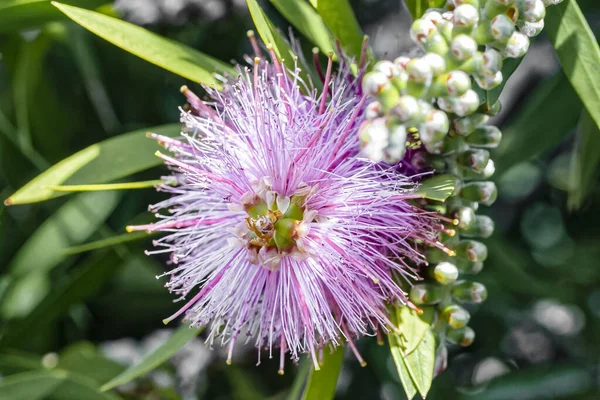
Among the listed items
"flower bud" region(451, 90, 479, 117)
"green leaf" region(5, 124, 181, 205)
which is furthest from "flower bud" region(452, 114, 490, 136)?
"green leaf" region(5, 124, 181, 205)

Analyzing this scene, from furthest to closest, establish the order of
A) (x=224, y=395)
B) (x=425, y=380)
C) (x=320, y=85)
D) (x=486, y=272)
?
(x=224, y=395), (x=486, y=272), (x=320, y=85), (x=425, y=380)

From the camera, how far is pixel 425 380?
781 mm

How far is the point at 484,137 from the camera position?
76 cm

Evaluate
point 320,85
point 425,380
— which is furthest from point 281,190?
point 425,380

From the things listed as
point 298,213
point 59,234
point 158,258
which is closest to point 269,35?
point 298,213

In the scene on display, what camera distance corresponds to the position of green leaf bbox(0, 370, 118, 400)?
1.11 m

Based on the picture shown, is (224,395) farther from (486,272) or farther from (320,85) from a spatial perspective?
(320,85)

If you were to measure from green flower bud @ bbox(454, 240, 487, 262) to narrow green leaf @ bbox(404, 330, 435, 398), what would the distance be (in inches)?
4.5

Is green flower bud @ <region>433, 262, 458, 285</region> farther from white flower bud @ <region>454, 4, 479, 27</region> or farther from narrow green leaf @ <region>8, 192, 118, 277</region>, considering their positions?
narrow green leaf @ <region>8, 192, 118, 277</region>

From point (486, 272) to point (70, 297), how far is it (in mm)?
855

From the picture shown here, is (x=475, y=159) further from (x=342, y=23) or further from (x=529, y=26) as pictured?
(x=342, y=23)

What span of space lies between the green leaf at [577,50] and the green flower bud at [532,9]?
141 mm

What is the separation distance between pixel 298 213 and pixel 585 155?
50 cm

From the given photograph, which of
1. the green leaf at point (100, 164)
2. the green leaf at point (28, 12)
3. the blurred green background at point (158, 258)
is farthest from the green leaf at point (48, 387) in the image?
the green leaf at point (28, 12)
